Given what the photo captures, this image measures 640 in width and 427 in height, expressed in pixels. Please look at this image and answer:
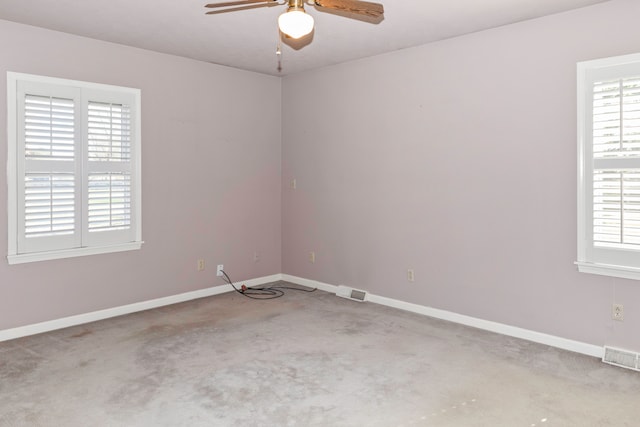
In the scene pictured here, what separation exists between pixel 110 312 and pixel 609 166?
14.4 feet

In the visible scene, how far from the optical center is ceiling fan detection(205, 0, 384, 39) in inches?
90.0

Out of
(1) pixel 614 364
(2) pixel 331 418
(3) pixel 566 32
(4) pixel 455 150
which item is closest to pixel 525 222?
(4) pixel 455 150

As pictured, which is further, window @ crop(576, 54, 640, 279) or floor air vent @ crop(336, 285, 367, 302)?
floor air vent @ crop(336, 285, 367, 302)

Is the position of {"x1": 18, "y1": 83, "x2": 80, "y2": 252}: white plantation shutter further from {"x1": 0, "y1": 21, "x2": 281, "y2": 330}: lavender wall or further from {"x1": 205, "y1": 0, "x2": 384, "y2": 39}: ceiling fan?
{"x1": 205, "y1": 0, "x2": 384, "y2": 39}: ceiling fan

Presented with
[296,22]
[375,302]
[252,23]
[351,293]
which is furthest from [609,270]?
[252,23]

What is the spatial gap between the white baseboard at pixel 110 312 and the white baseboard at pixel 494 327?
4.17 ft

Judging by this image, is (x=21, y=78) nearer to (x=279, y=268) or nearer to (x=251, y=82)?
(x=251, y=82)

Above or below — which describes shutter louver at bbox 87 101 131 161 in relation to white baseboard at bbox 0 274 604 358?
above

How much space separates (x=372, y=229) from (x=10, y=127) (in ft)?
11.1

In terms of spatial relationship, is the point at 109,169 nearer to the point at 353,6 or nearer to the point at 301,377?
the point at 301,377

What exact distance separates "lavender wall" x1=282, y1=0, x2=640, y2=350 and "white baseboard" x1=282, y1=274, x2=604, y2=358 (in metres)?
0.05

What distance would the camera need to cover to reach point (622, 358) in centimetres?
322

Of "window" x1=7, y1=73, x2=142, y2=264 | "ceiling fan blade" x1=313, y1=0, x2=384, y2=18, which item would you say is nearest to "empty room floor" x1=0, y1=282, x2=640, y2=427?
"window" x1=7, y1=73, x2=142, y2=264

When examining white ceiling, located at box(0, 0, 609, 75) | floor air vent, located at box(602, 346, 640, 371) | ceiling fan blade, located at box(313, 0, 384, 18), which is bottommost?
floor air vent, located at box(602, 346, 640, 371)
